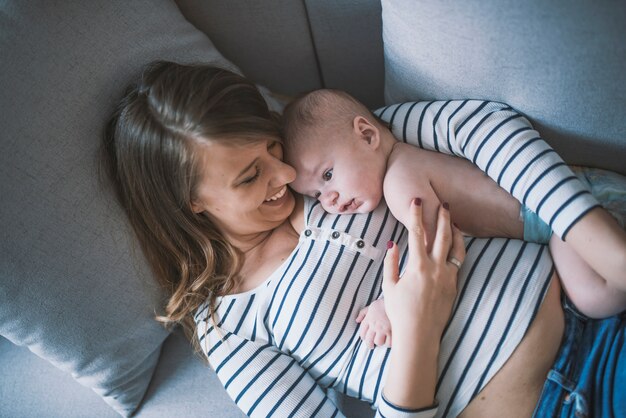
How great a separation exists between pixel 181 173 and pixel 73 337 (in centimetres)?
39

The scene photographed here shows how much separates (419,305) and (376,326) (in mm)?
106

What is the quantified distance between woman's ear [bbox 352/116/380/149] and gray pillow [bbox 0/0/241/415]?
460 millimetres

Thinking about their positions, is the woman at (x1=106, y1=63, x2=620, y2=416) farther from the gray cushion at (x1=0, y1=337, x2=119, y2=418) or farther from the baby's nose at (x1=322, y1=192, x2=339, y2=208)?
the gray cushion at (x1=0, y1=337, x2=119, y2=418)

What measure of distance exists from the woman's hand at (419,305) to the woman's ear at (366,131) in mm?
175

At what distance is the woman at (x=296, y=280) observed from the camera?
0.87 m

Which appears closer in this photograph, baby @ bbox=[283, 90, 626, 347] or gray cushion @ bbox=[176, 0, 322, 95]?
baby @ bbox=[283, 90, 626, 347]

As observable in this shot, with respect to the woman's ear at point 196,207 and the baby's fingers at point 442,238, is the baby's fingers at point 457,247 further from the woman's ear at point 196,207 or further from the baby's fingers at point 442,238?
the woman's ear at point 196,207

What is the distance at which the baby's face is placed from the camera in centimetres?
99

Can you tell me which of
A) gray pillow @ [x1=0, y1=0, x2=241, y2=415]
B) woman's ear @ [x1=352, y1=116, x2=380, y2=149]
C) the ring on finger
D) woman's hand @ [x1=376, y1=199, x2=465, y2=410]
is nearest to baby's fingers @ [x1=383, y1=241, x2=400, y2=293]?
woman's hand @ [x1=376, y1=199, x2=465, y2=410]

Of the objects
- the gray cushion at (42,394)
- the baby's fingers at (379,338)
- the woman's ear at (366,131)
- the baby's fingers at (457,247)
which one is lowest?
the gray cushion at (42,394)

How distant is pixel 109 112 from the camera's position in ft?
3.26

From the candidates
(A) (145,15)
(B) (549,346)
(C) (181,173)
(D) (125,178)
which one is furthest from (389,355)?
(A) (145,15)

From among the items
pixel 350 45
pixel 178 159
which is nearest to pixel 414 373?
pixel 178 159

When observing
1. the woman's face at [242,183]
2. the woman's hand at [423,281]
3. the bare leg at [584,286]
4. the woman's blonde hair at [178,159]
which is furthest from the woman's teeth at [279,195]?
the bare leg at [584,286]
